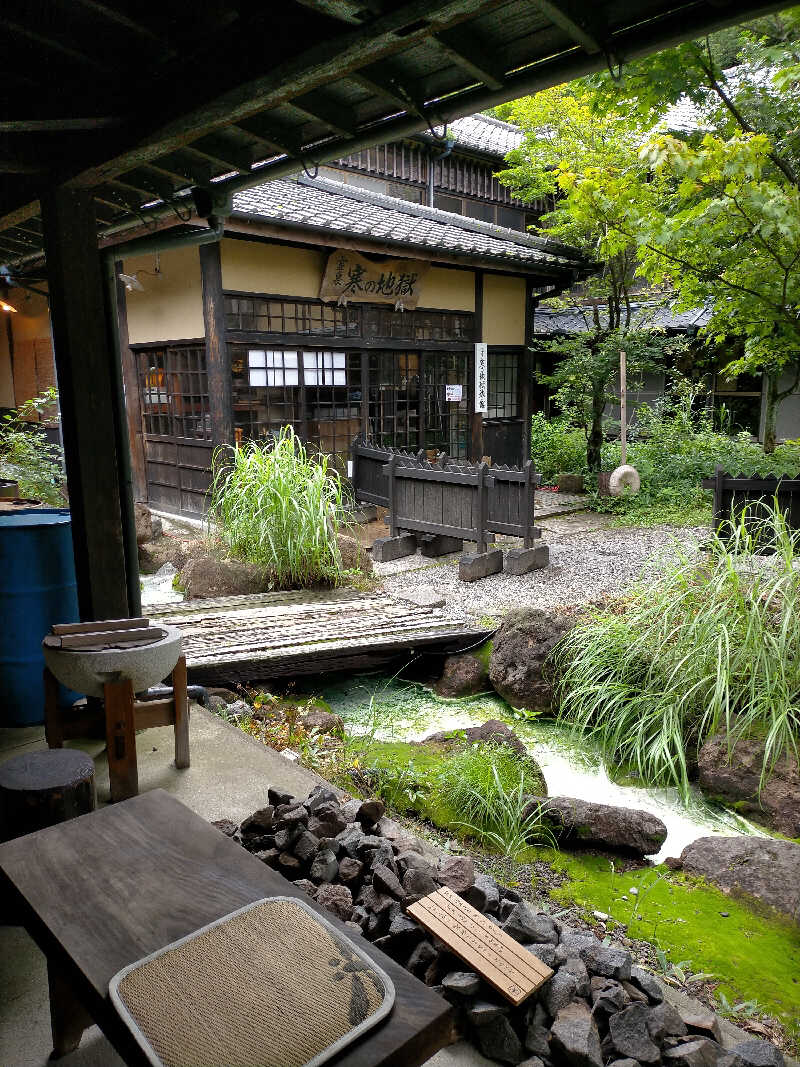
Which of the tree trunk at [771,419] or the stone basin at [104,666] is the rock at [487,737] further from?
the tree trunk at [771,419]

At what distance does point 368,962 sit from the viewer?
58.9 inches

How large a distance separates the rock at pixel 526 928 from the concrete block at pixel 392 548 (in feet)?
21.7

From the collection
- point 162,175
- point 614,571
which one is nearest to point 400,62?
point 162,175

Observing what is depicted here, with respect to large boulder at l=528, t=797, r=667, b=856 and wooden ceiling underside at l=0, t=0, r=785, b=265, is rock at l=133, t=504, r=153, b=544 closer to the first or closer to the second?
wooden ceiling underside at l=0, t=0, r=785, b=265

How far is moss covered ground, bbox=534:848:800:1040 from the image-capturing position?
8.55 feet

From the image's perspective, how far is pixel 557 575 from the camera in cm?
814

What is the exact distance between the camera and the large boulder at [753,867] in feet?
10.1

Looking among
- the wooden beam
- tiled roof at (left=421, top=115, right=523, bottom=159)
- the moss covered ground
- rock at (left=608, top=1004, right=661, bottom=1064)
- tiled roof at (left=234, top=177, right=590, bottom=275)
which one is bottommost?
the moss covered ground

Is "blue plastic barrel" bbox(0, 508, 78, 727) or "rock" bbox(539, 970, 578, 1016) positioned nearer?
"rock" bbox(539, 970, 578, 1016)

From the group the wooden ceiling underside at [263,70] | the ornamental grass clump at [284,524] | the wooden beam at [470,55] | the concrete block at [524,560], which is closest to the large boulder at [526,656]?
the ornamental grass clump at [284,524]

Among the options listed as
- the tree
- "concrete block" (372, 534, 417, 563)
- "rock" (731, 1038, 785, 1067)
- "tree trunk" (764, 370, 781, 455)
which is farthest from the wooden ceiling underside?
the tree

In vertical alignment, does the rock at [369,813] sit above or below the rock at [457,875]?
above

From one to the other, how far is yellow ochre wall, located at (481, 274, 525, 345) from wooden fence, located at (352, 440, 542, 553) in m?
4.33

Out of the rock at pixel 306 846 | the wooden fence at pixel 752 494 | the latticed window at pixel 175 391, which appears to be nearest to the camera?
the rock at pixel 306 846
